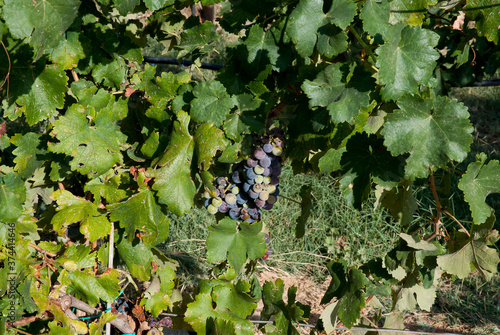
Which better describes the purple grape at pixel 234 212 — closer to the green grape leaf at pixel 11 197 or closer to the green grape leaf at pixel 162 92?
the green grape leaf at pixel 162 92

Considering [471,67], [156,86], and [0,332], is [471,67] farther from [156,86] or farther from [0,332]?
[0,332]

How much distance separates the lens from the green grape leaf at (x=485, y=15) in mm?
1217

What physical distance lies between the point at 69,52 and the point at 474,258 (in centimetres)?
148

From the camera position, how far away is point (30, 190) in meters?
1.64

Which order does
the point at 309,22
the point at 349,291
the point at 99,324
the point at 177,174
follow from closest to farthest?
the point at 309,22
the point at 177,174
the point at 99,324
the point at 349,291

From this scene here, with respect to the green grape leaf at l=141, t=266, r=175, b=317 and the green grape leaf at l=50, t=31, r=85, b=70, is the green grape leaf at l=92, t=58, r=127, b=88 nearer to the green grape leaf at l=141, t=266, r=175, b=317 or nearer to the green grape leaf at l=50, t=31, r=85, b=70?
the green grape leaf at l=50, t=31, r=85, b=70

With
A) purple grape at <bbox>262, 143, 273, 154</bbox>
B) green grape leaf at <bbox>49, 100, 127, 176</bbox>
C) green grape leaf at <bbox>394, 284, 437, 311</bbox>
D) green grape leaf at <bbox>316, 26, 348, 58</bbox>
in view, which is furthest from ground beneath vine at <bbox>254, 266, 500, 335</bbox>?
green grape leaf at <bbox>316, 26, 348, 58</bbox>

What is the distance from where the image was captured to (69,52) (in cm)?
140

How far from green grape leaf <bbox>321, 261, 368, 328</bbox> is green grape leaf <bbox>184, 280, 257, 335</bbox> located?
11.4 inches

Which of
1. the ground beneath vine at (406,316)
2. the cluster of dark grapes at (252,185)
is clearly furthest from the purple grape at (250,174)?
the ground beneath vine at (406,316)

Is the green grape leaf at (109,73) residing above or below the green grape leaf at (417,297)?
above

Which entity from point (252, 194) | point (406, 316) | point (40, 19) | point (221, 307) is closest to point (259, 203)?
point (252, 194)

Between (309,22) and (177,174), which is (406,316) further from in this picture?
(309,22)

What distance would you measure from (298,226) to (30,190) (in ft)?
3.26
